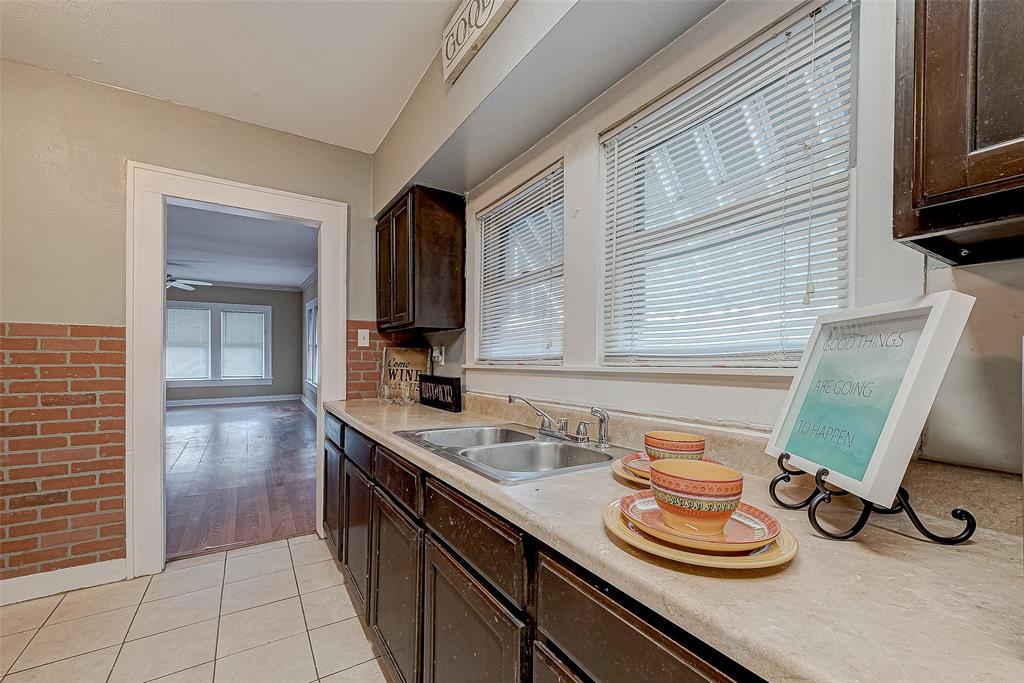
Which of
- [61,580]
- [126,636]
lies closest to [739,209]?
[126,636]

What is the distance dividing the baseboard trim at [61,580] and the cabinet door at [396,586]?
1616 mm

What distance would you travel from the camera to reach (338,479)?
229 centimetres

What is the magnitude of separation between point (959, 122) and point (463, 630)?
4.39 feet

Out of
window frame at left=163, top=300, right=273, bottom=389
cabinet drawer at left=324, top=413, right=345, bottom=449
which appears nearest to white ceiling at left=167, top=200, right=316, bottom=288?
window frame at left=163, top=300, right=273, bottom=389

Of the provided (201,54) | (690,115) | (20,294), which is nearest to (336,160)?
(201,54)

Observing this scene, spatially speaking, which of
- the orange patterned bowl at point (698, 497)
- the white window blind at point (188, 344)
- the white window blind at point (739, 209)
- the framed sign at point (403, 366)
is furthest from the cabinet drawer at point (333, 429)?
the white window blind at point (188, 344)

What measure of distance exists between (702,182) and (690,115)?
226 millimetres

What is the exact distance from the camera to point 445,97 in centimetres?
193

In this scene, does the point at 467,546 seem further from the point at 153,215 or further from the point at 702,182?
the point at 153,215

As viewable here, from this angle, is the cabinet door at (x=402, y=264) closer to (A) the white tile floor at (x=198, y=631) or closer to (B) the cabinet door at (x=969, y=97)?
(A) the white tile floor at (x=198, y=631)

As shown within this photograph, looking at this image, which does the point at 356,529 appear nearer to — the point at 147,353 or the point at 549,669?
the point at 549,669

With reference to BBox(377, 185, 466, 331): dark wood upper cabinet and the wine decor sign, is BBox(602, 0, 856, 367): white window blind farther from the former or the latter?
BBox(377, 185, 466, 331): dark wood upper cabinet

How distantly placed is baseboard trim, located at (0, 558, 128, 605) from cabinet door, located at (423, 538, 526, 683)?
2.11 m

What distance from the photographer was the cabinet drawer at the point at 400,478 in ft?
4.34
